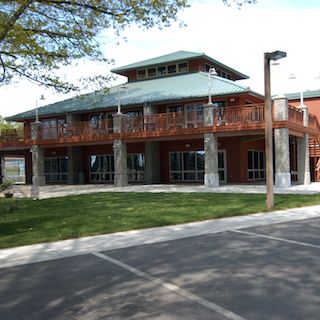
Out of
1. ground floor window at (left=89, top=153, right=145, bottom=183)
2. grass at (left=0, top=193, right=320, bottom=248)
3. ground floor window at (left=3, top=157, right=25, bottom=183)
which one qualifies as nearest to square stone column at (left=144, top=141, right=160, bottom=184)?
ground floor window at (left=89, top=153, right=145, bottom=183)

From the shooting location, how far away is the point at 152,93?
3281 cm

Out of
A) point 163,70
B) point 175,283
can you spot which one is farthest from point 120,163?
point 175,283

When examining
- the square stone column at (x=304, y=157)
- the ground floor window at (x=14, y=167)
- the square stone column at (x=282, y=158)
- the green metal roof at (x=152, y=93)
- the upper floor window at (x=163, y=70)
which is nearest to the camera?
the square stone column at (x=282, y=158)

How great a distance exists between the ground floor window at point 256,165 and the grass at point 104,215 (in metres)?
13.8

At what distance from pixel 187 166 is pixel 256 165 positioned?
4903 mm

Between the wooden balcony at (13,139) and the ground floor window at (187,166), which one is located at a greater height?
the wooden balcony at (13,139)

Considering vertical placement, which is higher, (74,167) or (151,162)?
(151,162)

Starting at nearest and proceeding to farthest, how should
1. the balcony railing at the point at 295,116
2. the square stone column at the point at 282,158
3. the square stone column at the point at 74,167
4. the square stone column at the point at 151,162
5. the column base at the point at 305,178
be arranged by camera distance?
the square stone column at the point at 282,158
the balcony railing at the point at 295,116
the column base at the point at 305,178
the square stone column at the point at 151,162
the square stone column at the point at 74,167

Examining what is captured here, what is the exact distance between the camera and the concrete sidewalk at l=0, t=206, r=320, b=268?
8.56m

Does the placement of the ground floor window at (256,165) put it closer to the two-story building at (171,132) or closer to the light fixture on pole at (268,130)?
the two-story building at (171,132)

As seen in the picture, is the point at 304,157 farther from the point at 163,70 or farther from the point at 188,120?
the point at 163,70

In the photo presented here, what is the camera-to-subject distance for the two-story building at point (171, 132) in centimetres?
2667

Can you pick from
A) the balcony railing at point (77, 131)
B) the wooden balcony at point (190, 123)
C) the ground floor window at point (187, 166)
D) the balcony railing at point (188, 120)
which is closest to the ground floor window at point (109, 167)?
the ground floor window at point (187, 166)

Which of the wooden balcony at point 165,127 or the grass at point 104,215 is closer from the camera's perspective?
the grass at point 104,215
